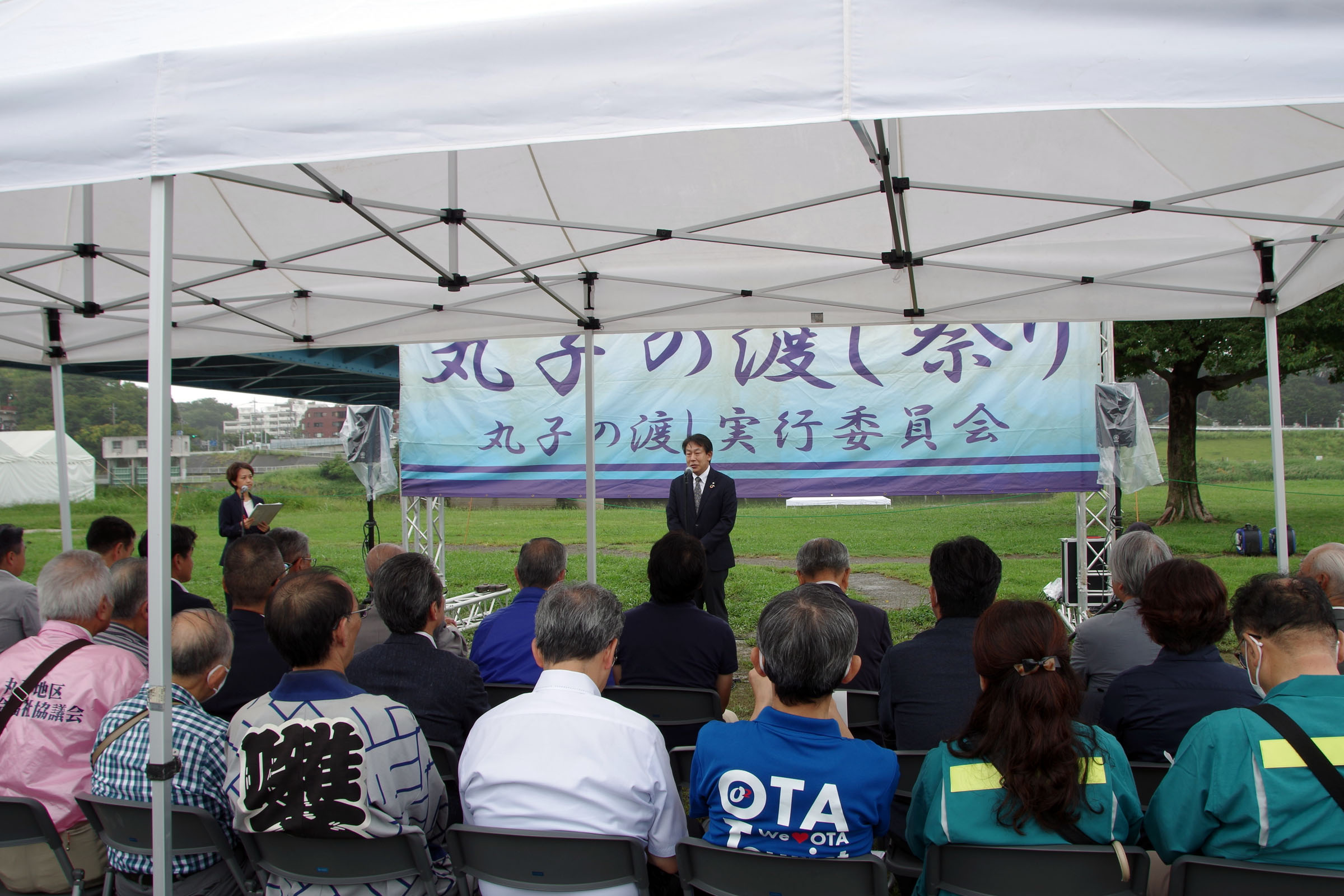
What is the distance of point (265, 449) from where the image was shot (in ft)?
95.8

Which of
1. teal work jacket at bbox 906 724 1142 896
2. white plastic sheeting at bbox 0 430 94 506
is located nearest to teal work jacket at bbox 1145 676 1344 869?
teal work jacket at bbox 906 724 1142 896

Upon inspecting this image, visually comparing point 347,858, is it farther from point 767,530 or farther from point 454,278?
point 767,530

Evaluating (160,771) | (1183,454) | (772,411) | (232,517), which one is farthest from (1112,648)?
(1183,454)

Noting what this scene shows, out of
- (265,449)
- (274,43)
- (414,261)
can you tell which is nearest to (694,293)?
(414,261)

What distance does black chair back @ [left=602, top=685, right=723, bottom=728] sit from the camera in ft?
7.57

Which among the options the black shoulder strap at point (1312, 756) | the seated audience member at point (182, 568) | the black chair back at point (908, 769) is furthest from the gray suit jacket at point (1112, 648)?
the seated audience member at point (182, 568)

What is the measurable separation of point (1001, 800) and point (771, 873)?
16.0 inches

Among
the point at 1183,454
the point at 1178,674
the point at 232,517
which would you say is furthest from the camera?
the point at 1183,454

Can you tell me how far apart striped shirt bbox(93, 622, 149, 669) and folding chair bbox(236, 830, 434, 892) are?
960mm

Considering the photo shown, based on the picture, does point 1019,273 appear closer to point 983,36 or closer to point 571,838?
point 983,36

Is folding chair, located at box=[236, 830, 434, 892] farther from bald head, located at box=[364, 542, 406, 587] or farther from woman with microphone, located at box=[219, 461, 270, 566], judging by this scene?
woman with microphone, located at box=[219, 461, 270, 566]

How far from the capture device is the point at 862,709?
248 cm

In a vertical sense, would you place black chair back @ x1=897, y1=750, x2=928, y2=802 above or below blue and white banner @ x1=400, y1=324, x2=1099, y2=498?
below

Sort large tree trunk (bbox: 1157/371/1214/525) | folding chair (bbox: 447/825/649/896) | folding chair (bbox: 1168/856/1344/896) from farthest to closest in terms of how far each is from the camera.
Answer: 1. large tree trunk (bbox: 1157/371/1214/525)
2. folding chair (bbox: 447/825/649/896)
3. folding chair (bbox: 1168/856/1344/896)
